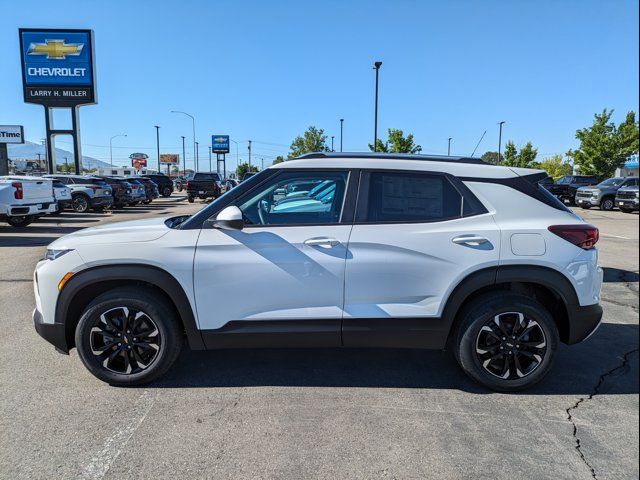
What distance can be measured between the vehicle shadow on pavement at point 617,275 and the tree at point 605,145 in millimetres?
35742

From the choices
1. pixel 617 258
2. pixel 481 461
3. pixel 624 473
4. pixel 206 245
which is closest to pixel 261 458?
pixel 481 461

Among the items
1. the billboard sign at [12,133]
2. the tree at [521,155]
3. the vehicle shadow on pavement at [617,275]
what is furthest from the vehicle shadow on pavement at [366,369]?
the tree at [521,155]

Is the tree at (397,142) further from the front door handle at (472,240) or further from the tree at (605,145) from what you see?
the front door handle at (472,240)

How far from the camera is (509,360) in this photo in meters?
3.60

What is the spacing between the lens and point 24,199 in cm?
1345

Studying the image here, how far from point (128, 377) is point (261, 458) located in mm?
1433

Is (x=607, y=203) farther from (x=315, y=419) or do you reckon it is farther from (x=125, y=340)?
(x=125, y=340)

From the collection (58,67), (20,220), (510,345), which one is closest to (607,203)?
(510,345)

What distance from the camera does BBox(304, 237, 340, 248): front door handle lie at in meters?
3.45

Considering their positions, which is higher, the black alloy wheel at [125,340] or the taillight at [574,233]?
the taillight at [574,233]

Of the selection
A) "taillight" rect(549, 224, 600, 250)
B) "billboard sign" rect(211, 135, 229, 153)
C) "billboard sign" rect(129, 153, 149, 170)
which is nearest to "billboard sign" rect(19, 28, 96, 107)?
"taillight" rect(549, 224, 600, 250)

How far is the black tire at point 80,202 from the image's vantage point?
813 inches

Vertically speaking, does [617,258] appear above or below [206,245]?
below

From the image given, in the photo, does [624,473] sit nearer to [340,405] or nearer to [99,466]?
[340,405]
